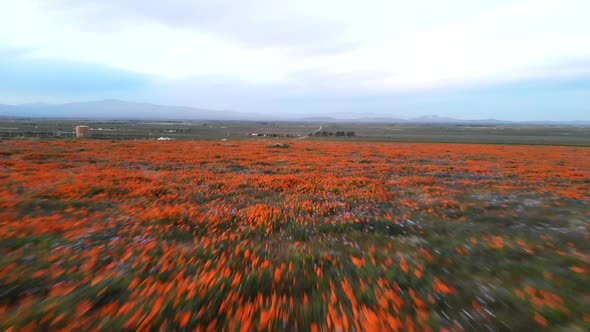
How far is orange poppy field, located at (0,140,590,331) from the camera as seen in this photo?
3977 mm

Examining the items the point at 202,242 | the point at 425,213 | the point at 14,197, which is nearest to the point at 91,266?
the point at 202,242

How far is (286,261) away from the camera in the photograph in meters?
5.82

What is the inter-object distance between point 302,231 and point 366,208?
3485mm

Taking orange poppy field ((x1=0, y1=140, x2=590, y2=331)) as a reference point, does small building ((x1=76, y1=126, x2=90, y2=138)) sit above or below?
above

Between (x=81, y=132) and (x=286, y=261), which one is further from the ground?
(x=81, y=132)

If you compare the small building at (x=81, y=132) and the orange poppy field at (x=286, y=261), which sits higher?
the small building at (x=81, y=132)

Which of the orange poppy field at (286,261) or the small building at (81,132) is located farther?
the small building at (81,132)

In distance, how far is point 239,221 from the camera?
334 inches

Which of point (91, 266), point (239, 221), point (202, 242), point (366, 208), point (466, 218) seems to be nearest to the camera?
point (91, 266)

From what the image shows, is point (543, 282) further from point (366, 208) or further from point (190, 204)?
point (190, 204)

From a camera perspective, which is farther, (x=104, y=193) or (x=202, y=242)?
(x=104, y=193)

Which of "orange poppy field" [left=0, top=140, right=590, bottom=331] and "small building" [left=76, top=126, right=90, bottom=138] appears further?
"small building" [left=76, top=126, right=90, bottom=138]

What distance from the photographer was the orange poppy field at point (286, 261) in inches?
157

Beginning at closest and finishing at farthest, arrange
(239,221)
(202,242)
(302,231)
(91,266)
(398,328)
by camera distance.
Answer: (398,328)
(91,266)
(202,242)
(302,231)
(239,221)
